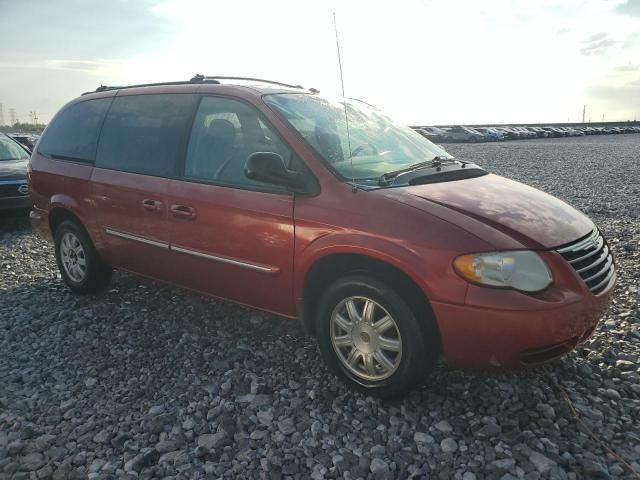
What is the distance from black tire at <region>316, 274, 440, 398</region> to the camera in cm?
291

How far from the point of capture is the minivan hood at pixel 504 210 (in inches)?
114

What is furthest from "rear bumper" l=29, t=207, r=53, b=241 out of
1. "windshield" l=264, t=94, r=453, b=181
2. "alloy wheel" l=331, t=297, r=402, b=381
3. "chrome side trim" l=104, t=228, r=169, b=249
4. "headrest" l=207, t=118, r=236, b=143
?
"alloy wheel" l=331, t=297, r=402, b=381

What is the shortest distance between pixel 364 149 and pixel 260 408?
71.9 inches

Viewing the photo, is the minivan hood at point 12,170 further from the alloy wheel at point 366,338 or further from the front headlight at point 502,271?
the front headlight at point 502,271

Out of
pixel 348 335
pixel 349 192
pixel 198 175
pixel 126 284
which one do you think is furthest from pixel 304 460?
pixel 126 284

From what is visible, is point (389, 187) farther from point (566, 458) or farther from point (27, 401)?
point (27, 401)

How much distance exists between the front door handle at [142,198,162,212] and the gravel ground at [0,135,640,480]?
100 centimetres

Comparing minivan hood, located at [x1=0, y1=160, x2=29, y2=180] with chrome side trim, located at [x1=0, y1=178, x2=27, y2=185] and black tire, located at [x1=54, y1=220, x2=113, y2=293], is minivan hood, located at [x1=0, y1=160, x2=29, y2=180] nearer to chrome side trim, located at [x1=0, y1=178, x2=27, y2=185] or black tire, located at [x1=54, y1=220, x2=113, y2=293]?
chrome side trim, located at [x1=0, y1=178, x2=27, y2=185]

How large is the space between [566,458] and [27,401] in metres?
3.13

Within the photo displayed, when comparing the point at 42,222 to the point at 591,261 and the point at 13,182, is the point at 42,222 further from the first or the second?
the point at 591,261

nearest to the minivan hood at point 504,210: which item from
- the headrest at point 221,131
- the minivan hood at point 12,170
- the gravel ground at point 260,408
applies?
the gravel ground at point 260,408

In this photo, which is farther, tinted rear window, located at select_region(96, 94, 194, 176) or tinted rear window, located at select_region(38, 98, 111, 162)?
tinted rear window, located at select_region(38, 98, 111, 162)

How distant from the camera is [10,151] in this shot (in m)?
9.52

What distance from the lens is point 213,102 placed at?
3.95 metres
